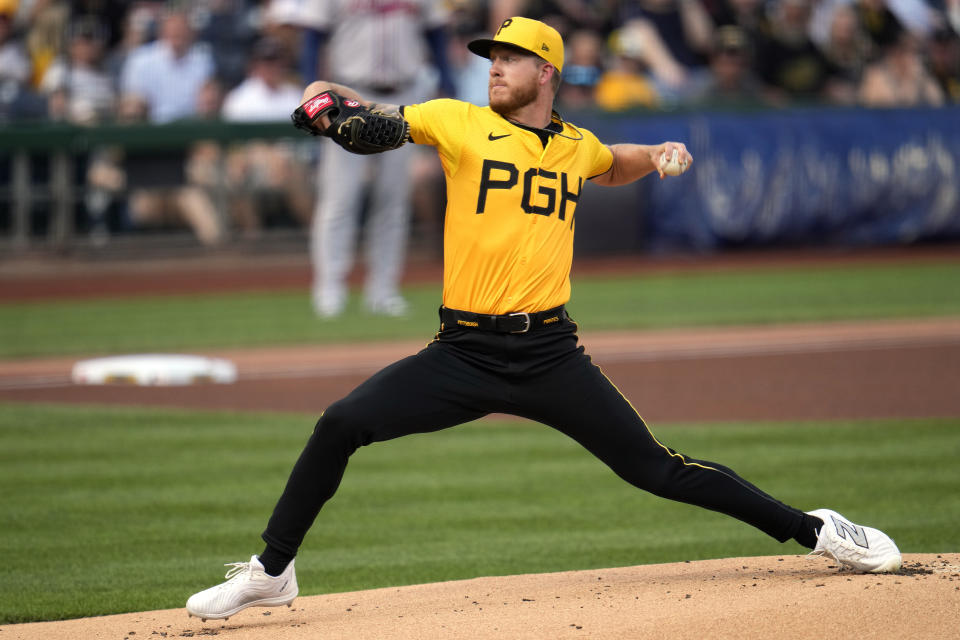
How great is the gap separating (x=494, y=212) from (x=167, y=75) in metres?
12.2

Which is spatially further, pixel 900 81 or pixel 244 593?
pixel 900 81

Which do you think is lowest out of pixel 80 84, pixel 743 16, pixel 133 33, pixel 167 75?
pixel 80 84

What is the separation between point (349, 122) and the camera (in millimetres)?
4207

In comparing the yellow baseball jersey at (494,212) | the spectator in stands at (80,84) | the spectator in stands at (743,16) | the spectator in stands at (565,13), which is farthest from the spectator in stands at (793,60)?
the yellow baseball jersey at (494,212)

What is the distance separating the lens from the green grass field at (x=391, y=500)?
5.35 m

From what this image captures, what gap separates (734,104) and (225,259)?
6.34 metres

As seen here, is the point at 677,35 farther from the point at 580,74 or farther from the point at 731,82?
the point at 580,74

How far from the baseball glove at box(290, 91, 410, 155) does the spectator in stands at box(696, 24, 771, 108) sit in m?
12.7

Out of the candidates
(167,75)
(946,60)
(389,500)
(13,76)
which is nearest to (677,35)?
(946,60)

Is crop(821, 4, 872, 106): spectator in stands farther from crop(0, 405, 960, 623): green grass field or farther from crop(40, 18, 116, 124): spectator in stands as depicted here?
crop(0, 405, 960, 623): green grass field

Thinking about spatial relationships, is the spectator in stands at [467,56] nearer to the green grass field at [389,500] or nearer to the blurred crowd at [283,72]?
the blurred crowd at [283,72]

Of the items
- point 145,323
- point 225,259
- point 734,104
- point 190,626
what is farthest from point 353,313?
point 190,626

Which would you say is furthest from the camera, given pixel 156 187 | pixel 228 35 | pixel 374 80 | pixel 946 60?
pixel 946 60

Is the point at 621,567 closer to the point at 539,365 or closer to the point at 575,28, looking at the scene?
the point at 539,365
